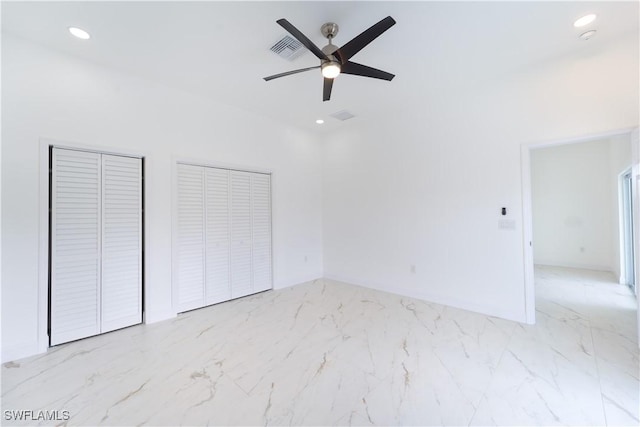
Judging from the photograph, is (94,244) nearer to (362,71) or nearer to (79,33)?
(79,33)

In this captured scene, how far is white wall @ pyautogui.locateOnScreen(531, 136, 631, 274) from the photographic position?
5.47 metres

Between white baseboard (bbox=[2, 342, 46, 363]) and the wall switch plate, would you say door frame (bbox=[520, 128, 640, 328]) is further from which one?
white baseboard (bbox=[2, 342, 46, 363])

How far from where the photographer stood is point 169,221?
3406 millimetres

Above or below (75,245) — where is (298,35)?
above

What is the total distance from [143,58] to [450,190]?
4103mm

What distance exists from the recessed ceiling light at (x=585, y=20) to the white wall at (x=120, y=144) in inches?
151

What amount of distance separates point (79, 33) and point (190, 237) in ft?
7.78

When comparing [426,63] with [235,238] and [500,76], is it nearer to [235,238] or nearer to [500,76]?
[500,76]

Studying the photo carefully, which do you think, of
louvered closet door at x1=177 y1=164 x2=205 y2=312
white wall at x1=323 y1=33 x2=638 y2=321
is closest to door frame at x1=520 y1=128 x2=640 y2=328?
white wall at x1=323 y1=33 x2=638 y2=321

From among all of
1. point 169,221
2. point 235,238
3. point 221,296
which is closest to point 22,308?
point 169,221

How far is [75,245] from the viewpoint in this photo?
2.79 m

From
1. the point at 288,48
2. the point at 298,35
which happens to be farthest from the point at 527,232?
the point at 288,48

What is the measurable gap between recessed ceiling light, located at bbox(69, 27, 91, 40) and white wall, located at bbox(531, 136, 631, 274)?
320 inches

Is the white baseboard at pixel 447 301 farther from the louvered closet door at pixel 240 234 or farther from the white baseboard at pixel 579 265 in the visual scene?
the white baseboard at pixel 579 265
